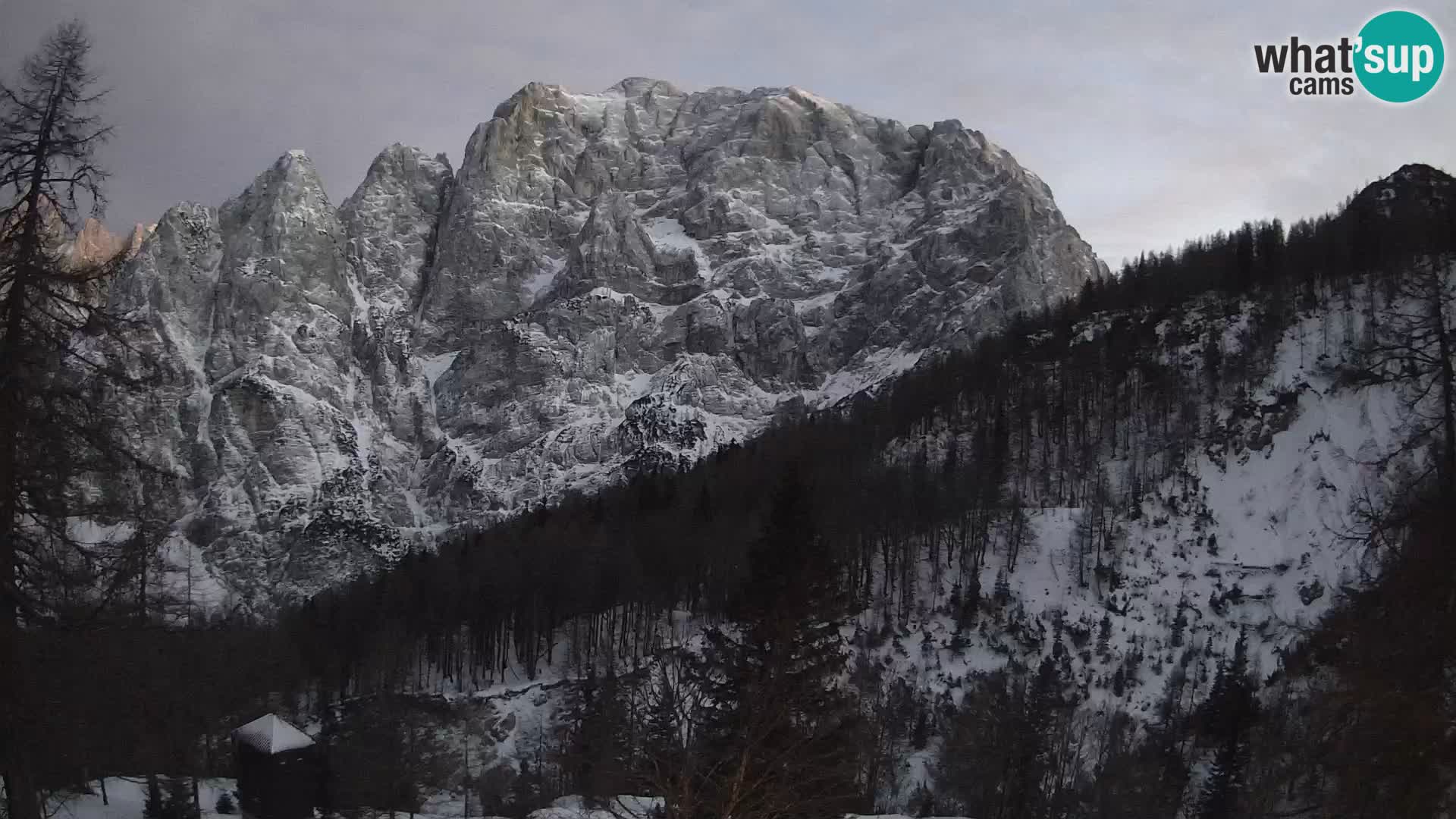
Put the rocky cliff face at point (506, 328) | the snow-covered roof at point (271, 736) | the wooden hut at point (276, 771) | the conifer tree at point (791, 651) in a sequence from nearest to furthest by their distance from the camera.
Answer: the conifer tree at point (791, 651) → the wooden hut at point (276, 771) → the snow-covered roof at point (271, 736) → the rocky cliff face at point (506, 328)

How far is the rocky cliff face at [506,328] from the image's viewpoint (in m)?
148

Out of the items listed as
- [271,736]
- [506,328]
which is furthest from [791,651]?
[506,328]

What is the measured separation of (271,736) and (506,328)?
453 feet

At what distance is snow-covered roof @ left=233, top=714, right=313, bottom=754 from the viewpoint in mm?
36281

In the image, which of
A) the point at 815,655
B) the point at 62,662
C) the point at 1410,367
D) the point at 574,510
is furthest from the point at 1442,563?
the point at 574,510

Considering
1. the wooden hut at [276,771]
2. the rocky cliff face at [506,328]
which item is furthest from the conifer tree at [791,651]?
the rocky cliff face at [506,328]

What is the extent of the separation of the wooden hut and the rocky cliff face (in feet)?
336

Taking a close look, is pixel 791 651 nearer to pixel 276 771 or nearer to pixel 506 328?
pixel 276 771

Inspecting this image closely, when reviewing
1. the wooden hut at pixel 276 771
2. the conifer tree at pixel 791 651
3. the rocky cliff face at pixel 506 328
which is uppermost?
the rocky cliff face at pixel 506 328

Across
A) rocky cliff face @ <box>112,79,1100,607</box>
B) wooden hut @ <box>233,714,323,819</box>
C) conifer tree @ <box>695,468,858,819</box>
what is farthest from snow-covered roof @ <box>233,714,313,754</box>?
rocky cliff face @ <box>112,79,1100,607</box>

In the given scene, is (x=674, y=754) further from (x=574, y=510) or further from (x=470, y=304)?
(x=470, y=304)

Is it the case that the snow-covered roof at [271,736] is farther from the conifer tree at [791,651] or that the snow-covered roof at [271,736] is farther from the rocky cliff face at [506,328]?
the rocky cliff face at [506,328]

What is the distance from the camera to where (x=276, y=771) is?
36000 millimetres

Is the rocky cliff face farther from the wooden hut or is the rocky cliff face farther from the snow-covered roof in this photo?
the wooden hut
